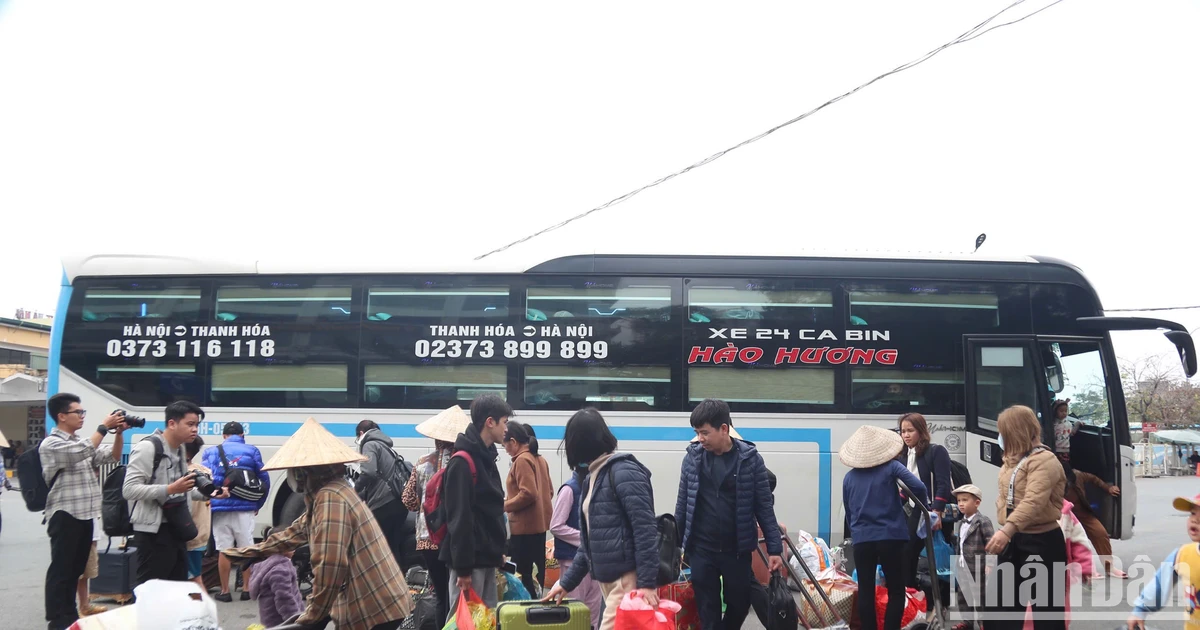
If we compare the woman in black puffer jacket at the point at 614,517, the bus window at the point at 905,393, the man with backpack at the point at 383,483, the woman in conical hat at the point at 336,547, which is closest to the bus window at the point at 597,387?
the man with backpack at the point at 383,483

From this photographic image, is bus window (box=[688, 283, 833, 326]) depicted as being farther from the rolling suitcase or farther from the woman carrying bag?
the rolling suitcase

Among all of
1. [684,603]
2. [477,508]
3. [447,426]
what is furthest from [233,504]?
[684,603]

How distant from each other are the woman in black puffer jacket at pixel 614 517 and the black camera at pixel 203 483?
2.94 meters

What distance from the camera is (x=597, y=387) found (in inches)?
336

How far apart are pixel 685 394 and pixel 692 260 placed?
1.47 m

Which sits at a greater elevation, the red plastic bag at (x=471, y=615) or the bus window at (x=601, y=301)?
the bus window at (x=601, y=301)

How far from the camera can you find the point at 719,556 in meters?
4.85

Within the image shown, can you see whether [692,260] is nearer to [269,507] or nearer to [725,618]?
[725,618]

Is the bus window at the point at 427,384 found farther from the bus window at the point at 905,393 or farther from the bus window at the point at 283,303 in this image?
the bus window at the point at 905,393

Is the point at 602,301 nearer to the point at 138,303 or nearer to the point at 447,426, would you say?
the point at 447,426

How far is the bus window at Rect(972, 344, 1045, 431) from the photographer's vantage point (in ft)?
27.0

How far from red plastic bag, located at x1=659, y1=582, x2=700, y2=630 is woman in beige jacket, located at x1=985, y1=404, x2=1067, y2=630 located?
1865 millimetres

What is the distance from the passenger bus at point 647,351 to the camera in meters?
8.45

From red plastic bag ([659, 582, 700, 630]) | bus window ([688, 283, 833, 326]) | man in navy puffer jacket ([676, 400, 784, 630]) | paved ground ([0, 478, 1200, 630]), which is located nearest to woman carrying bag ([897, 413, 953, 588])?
paved ground ([0, 478, 1200, 630])
